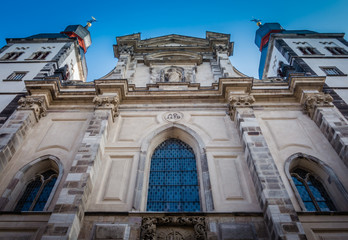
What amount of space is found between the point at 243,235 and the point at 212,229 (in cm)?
76

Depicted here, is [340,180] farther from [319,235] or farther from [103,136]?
[103,136]

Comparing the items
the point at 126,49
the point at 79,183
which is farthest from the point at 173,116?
the point at 126,49

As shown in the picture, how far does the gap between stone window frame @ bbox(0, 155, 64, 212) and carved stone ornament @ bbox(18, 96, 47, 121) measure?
2.52 m

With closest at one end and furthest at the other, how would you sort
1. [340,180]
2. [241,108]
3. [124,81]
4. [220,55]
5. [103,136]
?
[340,180] < [103,136] < [241,108] < [124,81] < [220,55]

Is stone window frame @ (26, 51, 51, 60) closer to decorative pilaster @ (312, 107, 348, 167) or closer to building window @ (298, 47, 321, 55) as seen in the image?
decorative pilaster @ (312, 107, 348, 167)

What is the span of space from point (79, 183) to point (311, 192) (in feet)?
23.0

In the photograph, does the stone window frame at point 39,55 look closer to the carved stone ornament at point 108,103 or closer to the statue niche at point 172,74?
the statue niche at point 172,74

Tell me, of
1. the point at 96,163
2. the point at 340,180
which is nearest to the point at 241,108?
the point at 340,180

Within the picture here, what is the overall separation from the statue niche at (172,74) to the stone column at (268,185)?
533 centimetres

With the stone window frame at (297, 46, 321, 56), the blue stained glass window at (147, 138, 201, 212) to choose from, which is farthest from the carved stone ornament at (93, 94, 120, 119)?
the stone window frame at (297, 46, 321, 56)

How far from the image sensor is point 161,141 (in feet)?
33.2

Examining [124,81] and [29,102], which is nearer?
[29,102]

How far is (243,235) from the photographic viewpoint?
20.3ft

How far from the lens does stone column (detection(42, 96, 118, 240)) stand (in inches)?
228
